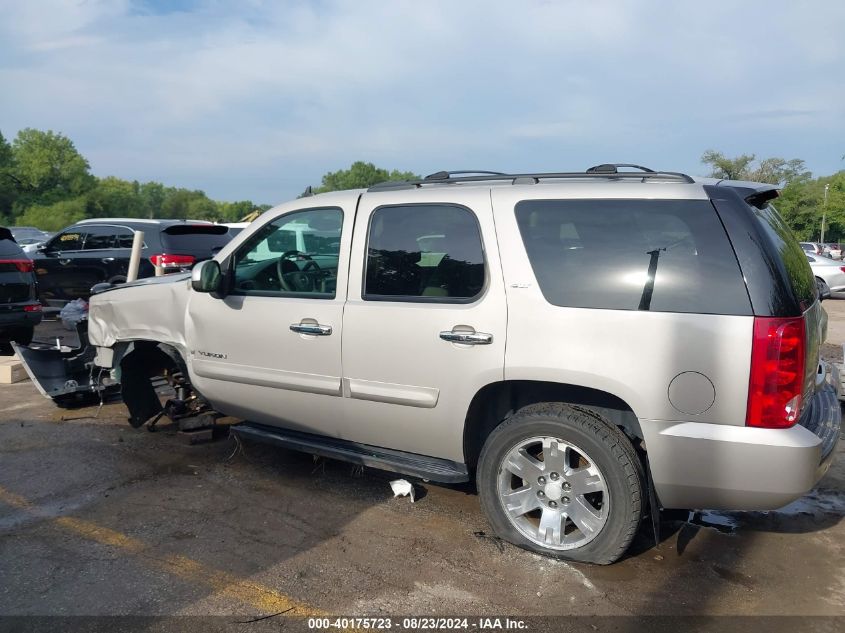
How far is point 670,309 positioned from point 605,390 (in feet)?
1.58

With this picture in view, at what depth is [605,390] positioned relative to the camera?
326 cm

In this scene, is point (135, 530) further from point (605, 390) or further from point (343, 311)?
point (605, 390)

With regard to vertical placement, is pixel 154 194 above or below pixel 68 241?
above

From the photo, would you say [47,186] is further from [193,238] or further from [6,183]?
[193,238]

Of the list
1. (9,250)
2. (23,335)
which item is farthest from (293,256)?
(23,335)

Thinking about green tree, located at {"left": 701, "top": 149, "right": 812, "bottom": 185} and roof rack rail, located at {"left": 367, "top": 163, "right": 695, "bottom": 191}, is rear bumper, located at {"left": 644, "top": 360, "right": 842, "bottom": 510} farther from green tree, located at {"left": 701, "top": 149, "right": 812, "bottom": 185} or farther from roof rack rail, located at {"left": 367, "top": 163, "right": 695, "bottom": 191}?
green tree, located at {"left": 701, "top": 149, "right": 812, "bottom": 185}

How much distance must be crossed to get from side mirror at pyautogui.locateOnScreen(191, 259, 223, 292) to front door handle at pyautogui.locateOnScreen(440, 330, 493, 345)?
5.51 feet

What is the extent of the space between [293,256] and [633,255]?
2.27 meters

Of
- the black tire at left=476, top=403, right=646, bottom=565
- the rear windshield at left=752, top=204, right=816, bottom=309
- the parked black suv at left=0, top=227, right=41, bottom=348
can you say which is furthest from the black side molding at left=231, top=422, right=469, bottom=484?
the parked black suv at left=0, top=227, right=41, bottom=348

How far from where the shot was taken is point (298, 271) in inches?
178

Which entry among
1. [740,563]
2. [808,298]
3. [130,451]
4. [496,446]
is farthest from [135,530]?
[808,298]

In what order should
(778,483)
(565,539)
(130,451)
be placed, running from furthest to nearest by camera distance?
1. (130,451)
2. (565,539)
3. (778,483)

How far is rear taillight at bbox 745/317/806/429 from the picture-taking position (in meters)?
2.96

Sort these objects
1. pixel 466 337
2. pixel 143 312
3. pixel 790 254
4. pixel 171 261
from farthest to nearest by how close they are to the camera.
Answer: pixel 171 261 < pixel 143 312 < pixel 466 337 < pixel 790 254
